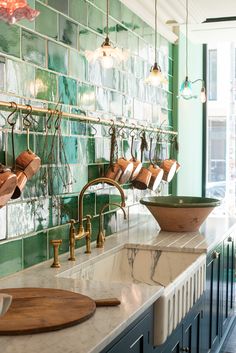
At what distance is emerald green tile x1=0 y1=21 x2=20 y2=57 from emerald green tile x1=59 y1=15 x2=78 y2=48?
0.42 metres

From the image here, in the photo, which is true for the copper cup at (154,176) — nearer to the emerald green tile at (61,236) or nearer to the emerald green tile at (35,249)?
the emerald green tile at (61,236)

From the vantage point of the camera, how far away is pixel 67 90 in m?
2.74

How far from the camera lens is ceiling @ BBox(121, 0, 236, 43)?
3809 millimetres

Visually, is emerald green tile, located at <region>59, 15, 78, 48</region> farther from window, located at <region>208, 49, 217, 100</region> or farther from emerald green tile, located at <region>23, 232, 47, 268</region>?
window, located at <region>208, 49, 217, 100</region>

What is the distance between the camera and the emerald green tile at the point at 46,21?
2.47m

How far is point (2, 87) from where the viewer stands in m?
2.19

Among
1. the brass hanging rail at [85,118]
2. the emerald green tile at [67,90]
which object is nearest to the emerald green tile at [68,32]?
the emerald green tile at [67,90]

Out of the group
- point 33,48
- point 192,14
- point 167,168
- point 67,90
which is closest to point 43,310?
point 33,48

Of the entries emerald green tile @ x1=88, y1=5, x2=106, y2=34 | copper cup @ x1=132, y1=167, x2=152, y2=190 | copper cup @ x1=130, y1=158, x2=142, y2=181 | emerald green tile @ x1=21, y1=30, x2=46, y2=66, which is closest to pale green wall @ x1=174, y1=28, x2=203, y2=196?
copper cup @ x1=132, y1=167, x2=152, y2=190

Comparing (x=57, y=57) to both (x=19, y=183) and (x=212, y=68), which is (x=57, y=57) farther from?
(x=212, y=68)

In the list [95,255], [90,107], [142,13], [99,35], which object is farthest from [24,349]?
[142,13]

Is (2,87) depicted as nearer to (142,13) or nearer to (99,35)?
(99,35)

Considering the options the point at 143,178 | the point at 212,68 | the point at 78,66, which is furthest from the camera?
the point at 212,68

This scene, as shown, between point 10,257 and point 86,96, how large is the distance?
106cm
